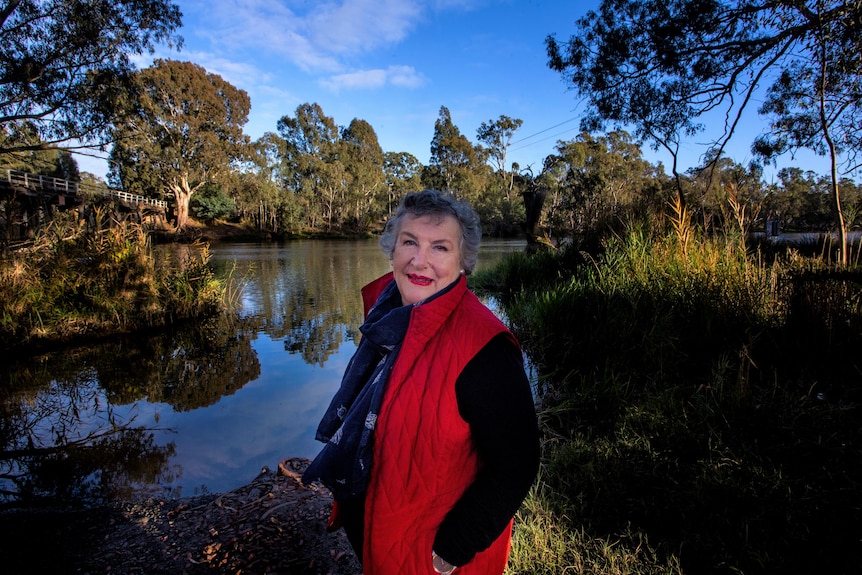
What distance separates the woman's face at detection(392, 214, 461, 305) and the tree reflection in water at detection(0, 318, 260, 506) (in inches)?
129

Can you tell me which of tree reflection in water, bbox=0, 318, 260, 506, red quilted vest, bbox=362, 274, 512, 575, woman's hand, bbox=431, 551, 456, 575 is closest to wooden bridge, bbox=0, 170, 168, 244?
tree reflection in water, bbox=0, 318, 260, 506

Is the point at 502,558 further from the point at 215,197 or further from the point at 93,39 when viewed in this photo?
the point at 215,197

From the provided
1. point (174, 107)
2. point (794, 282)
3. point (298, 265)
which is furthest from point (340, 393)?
point (174, 107)

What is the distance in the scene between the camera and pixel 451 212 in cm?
149

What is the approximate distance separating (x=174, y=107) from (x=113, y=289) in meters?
35.3

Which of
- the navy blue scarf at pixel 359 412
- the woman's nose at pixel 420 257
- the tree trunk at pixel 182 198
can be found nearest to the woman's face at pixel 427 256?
the woman's nose at pixel 420 257

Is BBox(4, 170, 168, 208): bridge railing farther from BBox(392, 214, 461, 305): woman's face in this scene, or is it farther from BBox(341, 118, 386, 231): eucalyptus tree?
BBox(392, 214, 461, 305): woman's face

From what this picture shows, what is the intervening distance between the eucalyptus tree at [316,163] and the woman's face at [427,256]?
49166 millimetres

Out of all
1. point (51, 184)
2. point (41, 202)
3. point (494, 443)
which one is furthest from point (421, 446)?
point (51, 184)

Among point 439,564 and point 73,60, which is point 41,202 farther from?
point 439,564

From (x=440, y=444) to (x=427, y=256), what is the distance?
0.59 metres

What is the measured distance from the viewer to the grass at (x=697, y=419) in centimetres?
201

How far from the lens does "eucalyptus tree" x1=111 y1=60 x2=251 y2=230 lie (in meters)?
34.4

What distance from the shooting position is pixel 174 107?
117 feet
